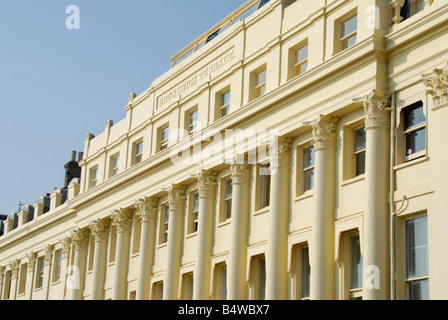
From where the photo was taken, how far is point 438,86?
94.3ft

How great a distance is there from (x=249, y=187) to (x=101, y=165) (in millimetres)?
15523

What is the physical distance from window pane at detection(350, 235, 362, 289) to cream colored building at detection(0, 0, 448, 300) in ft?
0.14

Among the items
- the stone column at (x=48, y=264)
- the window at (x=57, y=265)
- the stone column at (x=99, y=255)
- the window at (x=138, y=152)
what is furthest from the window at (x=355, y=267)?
the stone column at (x=48, y=264)

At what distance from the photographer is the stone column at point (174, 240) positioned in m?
41.1

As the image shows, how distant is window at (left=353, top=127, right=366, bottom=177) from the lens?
3216cm

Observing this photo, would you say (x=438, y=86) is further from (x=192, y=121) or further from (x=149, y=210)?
(x=149, y=210)

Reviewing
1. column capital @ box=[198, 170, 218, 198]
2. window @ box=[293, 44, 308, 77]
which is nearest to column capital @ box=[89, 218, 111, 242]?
column capital @ box=[198, 170, 218, 198]

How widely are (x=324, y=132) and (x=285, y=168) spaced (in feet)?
8.85

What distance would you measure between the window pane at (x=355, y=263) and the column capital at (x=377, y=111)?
3.69 meters

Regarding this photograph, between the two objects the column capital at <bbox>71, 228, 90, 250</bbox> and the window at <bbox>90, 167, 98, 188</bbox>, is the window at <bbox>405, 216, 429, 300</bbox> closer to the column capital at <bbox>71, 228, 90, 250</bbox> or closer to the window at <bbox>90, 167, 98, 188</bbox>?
the column capital at <bbox>71, 228, 90, 250</bbox>

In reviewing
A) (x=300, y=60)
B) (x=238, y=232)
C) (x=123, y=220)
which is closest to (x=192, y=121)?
(x=123, y=220)

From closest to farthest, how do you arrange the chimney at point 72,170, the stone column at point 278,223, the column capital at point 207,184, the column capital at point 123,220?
the stone column at point 278,223
the column capital at point 207,184
the column capital at point 123,220
the chimney at point 72,170

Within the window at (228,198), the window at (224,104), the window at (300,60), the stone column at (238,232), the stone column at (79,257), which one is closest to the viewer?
the window at (300,60)

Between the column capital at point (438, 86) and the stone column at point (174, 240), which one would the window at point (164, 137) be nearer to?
the stone column at point (174, 240)
